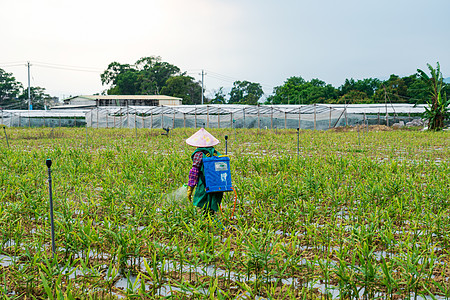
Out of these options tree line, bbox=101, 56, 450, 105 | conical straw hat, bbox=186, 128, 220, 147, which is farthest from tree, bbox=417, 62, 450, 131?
conical straw hat, bbox=186, 128, 220, 147

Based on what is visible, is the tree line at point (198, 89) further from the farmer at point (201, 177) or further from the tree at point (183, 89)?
the farmer at point (201, 177)

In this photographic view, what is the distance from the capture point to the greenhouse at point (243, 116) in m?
26.9

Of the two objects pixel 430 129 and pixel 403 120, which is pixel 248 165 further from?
pixel 403 120

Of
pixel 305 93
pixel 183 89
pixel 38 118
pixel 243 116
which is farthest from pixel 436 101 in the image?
pixel 183 89

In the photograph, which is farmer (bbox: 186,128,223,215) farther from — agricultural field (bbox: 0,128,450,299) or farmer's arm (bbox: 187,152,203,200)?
agricultural field (bbox: 0,128,450,299)

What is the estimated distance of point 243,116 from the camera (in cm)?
2942

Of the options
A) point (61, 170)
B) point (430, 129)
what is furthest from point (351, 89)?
point (61, 170)

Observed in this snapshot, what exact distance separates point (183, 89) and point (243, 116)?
26.7 metres

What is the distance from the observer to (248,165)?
8.17 metres

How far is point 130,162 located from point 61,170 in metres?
1.54

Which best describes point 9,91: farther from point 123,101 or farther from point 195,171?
point 195,171

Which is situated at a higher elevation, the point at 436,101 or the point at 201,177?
the point at 436,101

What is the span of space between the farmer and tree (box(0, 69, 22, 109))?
54.5 meters

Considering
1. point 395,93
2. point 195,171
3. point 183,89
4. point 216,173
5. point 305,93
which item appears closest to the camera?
point 216,173
